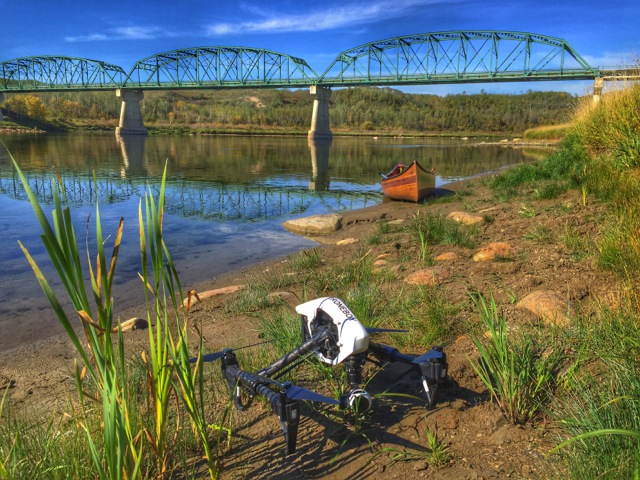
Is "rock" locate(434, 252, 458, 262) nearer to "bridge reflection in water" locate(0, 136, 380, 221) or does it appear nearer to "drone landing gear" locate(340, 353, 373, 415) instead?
"drone landing gear" locate(340, 353, 373, 415)

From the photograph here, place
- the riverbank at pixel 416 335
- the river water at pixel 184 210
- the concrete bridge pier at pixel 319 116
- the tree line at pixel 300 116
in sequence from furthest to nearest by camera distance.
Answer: the tree line at pixel 300 116 < the concrete bridge pier at pixel 319 116 < the river water at pixel 184 210 < the riverbank at pixel 416 335

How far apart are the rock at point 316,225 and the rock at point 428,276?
618 cm

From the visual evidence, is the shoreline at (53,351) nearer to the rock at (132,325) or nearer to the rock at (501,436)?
the rock at (132,325)

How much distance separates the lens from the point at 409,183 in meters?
14.6

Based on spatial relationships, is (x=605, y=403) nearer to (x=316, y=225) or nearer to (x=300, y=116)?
(x=316, y=225)

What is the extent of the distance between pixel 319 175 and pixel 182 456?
23126mm

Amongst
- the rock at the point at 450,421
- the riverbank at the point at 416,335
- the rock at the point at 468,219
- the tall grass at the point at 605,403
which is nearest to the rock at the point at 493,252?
the riverbank at the point at 416,335

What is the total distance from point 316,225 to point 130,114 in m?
83.3

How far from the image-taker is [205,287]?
7148 mm

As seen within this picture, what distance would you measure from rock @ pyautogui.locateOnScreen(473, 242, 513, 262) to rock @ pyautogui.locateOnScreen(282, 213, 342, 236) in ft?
19.3

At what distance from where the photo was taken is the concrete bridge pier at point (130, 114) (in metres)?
81.3

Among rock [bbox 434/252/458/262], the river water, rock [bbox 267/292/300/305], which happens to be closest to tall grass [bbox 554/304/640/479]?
the river water

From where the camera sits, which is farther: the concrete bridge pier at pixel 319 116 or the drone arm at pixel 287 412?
the concrete bridge pier at pixel 319 116

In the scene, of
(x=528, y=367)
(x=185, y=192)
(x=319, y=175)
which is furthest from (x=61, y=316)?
(x=319, y=175)
